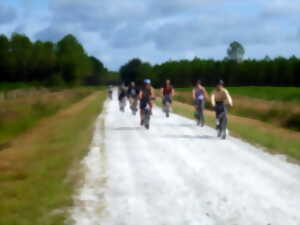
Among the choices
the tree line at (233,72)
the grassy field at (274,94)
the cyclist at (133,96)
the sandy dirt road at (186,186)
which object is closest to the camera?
the sandy dirt road at (186,186)

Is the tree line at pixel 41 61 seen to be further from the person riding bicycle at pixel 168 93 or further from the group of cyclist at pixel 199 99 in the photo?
the person riding bicycle at pixel 168 93

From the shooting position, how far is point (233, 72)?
14525 centimetres

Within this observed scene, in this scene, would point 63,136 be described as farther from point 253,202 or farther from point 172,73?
point 172,73

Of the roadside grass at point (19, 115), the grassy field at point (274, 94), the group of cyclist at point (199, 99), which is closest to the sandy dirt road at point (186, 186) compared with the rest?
the group of cyclist at point (199, 99)

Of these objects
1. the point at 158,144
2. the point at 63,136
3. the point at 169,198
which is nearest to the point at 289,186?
the point at 169,198

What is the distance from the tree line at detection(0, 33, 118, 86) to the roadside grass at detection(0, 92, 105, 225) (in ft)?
337

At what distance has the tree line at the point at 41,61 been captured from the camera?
123000 mm

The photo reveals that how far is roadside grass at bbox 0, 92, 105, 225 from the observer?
8109 mm

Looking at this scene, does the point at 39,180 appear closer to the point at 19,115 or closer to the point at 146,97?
the point at 146,97

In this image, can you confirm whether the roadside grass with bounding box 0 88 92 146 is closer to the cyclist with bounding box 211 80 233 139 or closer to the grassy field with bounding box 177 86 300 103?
the cyclist with bounding box 211 80 233 139

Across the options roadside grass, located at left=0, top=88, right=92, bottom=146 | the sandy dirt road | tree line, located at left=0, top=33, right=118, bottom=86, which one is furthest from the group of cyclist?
tree line, located at left=0, top=33, right=118, bottom=86

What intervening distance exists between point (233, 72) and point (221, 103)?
127281 mm

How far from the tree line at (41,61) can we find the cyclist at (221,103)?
10155 centimetres

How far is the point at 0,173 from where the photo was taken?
1300 centimetres
